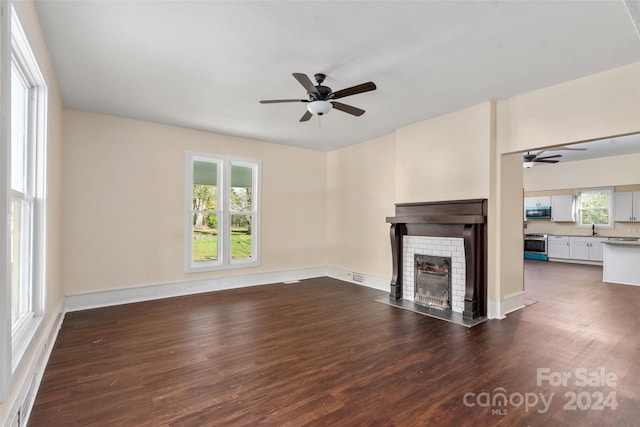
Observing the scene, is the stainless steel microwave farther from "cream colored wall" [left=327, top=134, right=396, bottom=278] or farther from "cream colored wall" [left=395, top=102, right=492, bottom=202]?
"cream colored wall" [left=395, top=102, right=492, bottom=202]

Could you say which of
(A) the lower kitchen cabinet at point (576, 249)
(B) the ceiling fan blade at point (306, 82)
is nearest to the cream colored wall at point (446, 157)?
(B) the ceiling fan blade at point (306, 82)

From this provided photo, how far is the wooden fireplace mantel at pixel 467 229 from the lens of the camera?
419 cm

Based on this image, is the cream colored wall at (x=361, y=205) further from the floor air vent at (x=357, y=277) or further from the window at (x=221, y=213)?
the window at (x=221, y=213)

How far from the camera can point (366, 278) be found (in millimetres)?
6203

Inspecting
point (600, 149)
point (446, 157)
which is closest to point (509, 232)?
point (446, 157)

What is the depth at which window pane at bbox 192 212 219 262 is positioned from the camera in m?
5.68

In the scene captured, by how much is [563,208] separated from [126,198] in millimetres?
11283

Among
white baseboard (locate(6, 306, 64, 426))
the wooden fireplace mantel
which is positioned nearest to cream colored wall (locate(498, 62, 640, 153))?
the wooden fireplace mantel

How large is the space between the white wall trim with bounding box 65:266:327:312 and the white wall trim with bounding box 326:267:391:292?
1.20ft

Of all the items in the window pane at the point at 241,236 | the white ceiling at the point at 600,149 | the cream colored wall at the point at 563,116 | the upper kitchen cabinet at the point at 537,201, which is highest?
the white ceiling at the point at 600,149

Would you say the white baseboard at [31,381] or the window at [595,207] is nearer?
the white baseboard at [31,381]

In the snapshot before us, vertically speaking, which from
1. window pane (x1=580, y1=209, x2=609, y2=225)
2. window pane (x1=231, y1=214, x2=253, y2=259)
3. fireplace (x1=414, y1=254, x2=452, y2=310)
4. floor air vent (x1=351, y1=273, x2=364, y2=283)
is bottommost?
floor air vent (x1=351, y1=273, x2=364, y2=283)

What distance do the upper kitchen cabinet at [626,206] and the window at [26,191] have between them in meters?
11.8

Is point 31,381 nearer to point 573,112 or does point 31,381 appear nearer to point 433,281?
point 433,281
